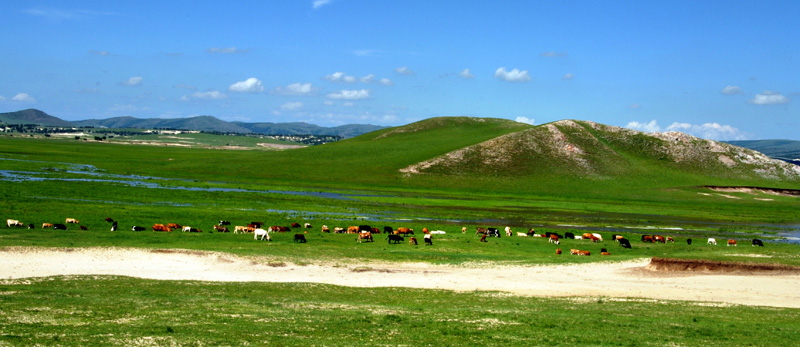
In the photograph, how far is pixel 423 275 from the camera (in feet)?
104

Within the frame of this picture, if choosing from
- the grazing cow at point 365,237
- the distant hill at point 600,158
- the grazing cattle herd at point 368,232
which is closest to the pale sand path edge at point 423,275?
the grazing cattle herd at point 368,232

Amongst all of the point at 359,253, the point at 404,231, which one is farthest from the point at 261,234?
the point at 404,231

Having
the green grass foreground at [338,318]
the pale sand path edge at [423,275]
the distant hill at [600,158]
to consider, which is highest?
the distant hill at [600,158]

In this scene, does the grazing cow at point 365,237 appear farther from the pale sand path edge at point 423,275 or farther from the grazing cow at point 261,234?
the pale sand path edge at point 423,275

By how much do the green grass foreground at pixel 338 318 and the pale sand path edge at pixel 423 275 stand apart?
2242 millimetres

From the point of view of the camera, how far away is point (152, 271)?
29.4m

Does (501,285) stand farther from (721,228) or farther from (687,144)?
(687,144)

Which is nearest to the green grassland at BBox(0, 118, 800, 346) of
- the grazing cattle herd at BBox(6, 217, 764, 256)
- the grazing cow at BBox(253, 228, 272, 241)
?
the grazing cow at BBox(253, 228, 272, 241)

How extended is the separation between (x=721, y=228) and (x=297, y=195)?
50.2m

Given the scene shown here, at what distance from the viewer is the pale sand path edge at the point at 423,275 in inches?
1107

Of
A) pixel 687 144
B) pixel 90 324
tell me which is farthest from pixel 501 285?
pixel 687 144

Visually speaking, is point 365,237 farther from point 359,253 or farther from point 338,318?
point 338,318

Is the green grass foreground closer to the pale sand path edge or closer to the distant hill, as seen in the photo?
the pale sand path edge

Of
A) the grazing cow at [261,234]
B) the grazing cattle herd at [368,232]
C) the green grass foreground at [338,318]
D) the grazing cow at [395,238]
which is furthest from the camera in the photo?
the grazing cow at [395,238]
